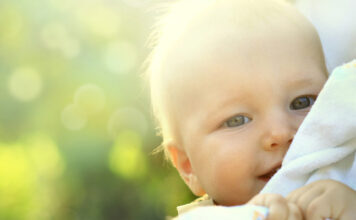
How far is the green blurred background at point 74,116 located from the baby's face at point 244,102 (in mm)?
3133

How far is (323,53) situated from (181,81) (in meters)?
0.38

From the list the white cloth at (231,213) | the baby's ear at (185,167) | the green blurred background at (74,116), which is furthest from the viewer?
the green blurred background at (74,116)

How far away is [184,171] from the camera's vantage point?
5.29ft

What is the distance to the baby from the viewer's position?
1.26 meters

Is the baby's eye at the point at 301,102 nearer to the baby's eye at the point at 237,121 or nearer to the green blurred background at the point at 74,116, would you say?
the baby's eye at the point at 237,121

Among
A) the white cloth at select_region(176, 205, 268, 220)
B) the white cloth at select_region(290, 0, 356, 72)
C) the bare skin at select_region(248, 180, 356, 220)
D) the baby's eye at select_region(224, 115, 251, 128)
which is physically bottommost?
the bare skin at select_region(248, 180, 356, 220)

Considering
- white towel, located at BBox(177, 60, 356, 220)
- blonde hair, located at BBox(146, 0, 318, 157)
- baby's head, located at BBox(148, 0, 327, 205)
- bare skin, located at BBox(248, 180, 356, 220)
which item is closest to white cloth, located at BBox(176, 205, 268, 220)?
bare skin, located at BBox(248, 180, 356, 220)

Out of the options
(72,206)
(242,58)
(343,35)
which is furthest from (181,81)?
(72,206)

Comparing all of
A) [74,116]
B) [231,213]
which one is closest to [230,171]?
[231,213]

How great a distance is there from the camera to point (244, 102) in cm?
131

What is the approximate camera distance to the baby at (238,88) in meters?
1.26

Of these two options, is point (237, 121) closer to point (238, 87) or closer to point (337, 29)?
point (238, 87)

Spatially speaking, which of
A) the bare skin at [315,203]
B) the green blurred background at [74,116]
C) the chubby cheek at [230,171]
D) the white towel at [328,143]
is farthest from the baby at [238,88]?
the green blurred background at [74,116]

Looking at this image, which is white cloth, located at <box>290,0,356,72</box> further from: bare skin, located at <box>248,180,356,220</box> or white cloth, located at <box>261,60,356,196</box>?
bare skin, located at <box>248,180,356,220</box>
